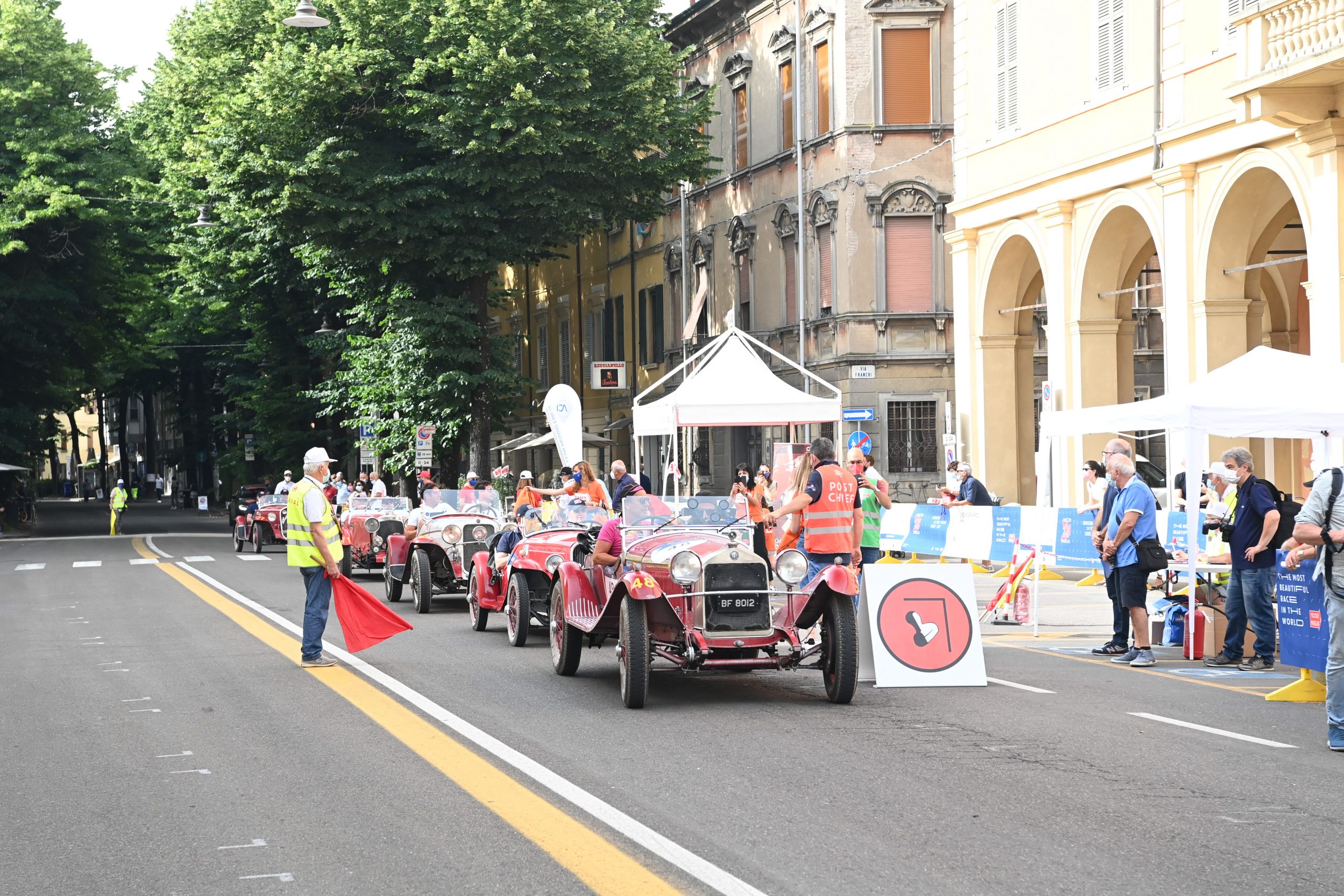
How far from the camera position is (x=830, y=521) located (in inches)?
550

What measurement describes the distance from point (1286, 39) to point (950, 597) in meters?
10.3

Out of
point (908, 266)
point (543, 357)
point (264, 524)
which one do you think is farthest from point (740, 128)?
point (543, 357)

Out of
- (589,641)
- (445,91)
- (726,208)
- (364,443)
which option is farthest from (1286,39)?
(364,443)

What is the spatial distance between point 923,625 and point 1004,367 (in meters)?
18.5

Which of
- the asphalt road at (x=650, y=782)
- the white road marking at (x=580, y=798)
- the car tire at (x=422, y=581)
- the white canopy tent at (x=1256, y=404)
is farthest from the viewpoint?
the car tire at (x=422, y=581)

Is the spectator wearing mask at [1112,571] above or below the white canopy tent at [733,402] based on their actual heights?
below

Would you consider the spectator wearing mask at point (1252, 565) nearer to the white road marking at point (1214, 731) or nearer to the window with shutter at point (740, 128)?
the white road marking at point (1214, 731)

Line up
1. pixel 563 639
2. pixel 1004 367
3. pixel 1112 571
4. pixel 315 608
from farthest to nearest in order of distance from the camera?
pixel 1004 367 → pixel 1112 571 → pixel 315 608 → pixel 563 639

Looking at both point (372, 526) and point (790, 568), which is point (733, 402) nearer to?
point (372, 526)

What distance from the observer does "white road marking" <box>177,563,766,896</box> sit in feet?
21.5

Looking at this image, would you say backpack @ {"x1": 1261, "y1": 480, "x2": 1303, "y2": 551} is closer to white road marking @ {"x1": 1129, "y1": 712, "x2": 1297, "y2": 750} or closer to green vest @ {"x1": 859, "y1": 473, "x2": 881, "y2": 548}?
white road marking @ {"x1": 1129, "y1": 712, "x2": 1297, "y2": 750}

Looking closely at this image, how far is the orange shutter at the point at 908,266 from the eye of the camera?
36781 mm

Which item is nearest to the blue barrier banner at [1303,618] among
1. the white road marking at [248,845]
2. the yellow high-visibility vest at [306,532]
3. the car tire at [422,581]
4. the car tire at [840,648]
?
the car tire at [840,648]

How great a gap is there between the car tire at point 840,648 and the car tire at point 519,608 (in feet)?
15.0
